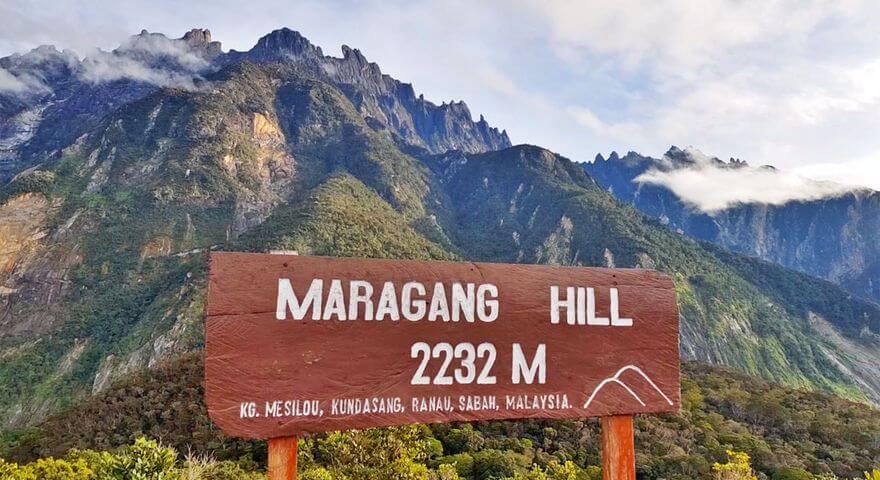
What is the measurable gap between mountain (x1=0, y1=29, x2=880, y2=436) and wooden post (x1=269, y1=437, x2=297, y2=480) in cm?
7642

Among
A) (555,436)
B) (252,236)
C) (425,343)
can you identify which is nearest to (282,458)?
(425,343)

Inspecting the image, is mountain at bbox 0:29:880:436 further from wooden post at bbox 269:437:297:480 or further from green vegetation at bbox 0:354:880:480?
wooden post at bbox 269:437:297:480

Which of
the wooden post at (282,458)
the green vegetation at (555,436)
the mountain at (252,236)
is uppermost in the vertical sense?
the mountain at (252,236)

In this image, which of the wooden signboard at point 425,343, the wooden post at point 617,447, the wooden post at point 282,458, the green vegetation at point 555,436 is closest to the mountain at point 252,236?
the green vegetation at point 555,436

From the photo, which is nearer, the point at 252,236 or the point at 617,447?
the point at 617,447

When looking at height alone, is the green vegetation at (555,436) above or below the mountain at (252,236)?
below

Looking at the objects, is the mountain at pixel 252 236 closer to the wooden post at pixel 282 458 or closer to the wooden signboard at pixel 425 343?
the wooden post at pixel 282 458

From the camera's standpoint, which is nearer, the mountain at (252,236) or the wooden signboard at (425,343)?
the wooden signboard at (425,343)

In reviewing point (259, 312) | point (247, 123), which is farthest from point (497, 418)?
point (247, 123)

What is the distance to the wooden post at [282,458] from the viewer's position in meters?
2.56

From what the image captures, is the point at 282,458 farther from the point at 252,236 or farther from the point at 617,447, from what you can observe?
the point at 252,236

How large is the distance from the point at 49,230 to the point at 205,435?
11684 centimetres

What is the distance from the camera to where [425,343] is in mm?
2764

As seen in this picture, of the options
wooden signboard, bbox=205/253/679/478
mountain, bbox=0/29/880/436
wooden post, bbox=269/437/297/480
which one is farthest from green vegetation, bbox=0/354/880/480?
mountain, bbox=0/29/880/436
